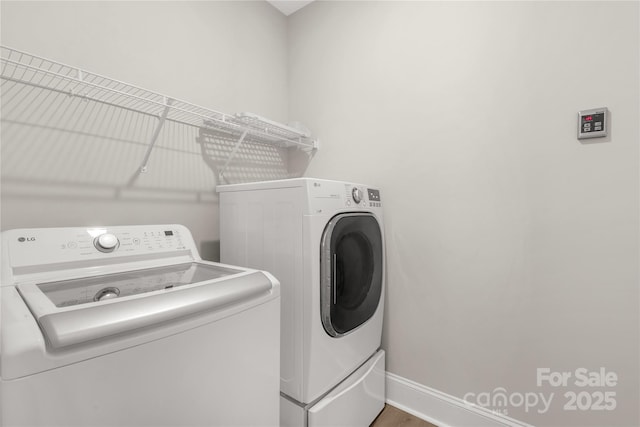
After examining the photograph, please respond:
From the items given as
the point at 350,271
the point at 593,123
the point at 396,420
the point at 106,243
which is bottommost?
the point at 396,420

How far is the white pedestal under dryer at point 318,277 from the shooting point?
1263 mm

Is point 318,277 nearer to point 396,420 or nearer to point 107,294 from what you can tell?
point 107,294

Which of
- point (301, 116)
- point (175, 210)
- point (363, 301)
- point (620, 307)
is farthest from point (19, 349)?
point (301, 116)

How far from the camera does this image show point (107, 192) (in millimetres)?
1399

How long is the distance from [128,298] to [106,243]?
535 mm

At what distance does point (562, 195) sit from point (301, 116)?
66.8 inches

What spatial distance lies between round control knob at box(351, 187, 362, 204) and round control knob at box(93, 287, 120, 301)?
3.44 feet

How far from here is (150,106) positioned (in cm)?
149

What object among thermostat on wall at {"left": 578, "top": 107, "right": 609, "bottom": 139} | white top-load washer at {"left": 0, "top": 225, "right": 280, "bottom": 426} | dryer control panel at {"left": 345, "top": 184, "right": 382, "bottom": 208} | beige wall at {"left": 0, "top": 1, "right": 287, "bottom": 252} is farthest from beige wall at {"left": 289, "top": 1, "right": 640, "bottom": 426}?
white top-load washer at {"left": 0, "top": 225, "right": 280, "bottom": 426}

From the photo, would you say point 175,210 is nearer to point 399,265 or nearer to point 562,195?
point 399,265

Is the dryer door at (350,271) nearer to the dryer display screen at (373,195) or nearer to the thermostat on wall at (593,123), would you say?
the dryer display screen at (373,195)

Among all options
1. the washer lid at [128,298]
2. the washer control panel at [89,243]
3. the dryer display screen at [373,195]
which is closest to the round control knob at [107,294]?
the washer lid at [128,298]

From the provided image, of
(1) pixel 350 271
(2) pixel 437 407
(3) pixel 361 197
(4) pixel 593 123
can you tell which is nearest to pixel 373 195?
(3) pixel 361 197

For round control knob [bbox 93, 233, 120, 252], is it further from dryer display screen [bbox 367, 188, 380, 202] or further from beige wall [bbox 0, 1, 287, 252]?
dryer display screen [bbox 367, 188, 380, 202]
